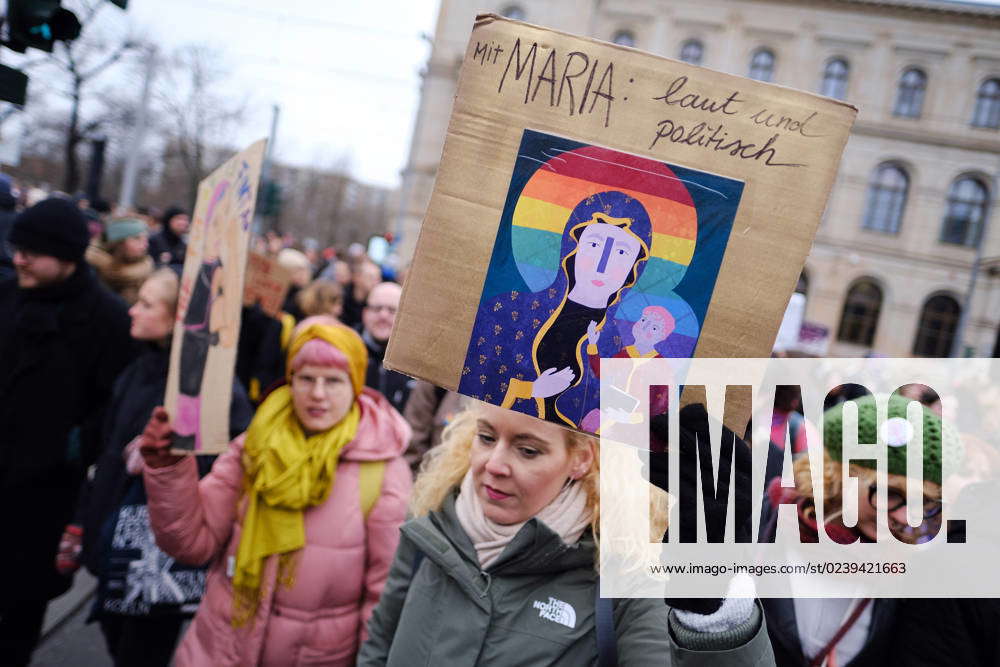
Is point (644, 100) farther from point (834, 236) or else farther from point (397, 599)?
point (834, 236)

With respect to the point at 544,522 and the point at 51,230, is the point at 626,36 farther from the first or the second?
the point at 544,522

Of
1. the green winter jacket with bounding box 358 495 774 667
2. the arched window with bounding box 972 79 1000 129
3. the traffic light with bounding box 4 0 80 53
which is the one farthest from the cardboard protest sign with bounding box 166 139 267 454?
the arched window with bounding box 972 79 1000 129

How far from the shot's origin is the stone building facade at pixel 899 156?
23.6m

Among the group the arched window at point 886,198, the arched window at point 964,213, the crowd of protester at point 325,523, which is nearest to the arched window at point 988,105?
the arched window at point 964,213

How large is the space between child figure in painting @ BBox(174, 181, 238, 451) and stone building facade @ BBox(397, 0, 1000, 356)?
25210mm

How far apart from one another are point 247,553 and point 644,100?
1925mm

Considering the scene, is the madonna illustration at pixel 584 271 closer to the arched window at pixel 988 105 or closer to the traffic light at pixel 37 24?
the traffic light at pixel 37 24

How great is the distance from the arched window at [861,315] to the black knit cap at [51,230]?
25953 millimetres

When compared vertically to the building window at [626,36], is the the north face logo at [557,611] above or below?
below

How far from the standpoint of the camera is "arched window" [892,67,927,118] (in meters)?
24.1

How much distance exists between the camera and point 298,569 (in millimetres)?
2266

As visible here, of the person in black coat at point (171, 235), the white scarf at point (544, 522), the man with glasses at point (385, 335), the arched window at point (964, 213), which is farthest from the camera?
the arched window at point (964, 213)

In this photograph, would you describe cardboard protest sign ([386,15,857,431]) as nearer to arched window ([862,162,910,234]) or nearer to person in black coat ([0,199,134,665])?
person in black coat ([0,199,134,665])

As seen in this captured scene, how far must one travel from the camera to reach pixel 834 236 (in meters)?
24.1
